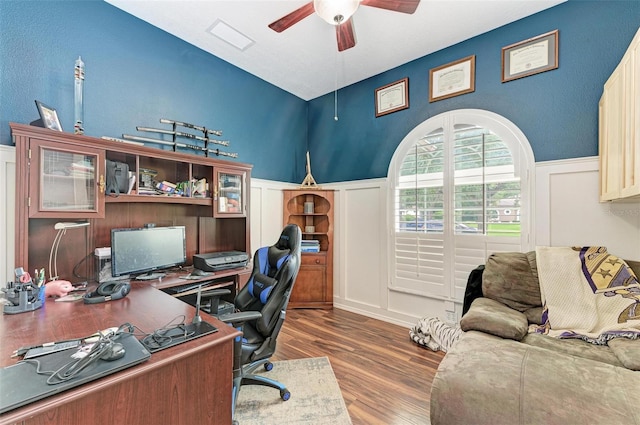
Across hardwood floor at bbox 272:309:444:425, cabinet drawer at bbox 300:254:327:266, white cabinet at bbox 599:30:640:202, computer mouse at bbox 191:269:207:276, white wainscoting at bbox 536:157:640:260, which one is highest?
white cabinet at bbox 599:30:640:202

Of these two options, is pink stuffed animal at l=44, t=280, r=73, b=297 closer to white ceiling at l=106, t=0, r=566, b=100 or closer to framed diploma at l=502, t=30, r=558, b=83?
white ceiling at l=106, t=0, r=566, b=100

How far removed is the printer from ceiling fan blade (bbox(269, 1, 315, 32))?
2.08 meters

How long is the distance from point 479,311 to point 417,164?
1.72 meters

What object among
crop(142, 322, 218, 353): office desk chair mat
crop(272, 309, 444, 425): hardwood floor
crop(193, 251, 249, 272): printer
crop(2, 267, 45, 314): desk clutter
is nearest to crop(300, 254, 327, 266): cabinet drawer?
crop(272, 309, 444, 425): hardwood floor

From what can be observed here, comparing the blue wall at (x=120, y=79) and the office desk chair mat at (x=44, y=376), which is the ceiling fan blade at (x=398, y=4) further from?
the office desk chair mat at (x=44, y=376)

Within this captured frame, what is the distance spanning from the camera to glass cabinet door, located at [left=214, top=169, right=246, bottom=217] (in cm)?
273

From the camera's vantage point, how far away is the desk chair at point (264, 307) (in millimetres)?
1619

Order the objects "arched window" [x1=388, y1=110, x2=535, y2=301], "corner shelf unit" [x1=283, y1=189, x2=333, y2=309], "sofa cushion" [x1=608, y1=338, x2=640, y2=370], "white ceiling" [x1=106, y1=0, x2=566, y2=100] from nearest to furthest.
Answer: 1. "sofa cushion" [x1=608, y1=338, x2=640, y2=370]
2. "white ceiling" [x1=106, y1=0, x2=566, y2=100]
3. "arched window" [x1=388, y1=110, x2=535, y2=301]
4. "corner shelf unit" [x1=283, y1=189, x2=333, y2=309]

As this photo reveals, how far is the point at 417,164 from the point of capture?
3.07m

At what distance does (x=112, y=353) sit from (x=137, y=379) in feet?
0.42

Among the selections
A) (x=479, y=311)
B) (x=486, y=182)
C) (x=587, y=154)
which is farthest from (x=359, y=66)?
(x=479, y=311)

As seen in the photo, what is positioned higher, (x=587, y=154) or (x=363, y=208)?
(x=587, y=154)

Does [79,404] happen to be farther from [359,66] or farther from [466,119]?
[359,66]

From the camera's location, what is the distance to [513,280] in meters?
2.16
